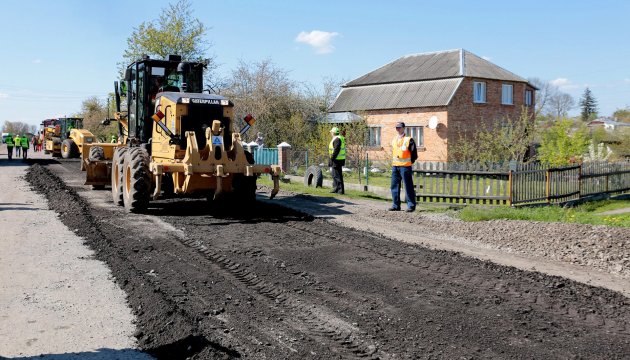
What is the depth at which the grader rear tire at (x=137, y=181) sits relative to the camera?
38.5ft

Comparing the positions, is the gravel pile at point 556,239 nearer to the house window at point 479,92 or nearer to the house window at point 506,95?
the house window at point 479,92

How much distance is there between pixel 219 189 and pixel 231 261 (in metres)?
3.78

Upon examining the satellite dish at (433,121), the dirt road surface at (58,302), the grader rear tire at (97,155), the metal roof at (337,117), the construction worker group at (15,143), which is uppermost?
the metal roof at (337,117)

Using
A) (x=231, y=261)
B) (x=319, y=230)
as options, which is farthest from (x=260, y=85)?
(x=231, y=261)

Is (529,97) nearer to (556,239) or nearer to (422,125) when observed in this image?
(422,125)

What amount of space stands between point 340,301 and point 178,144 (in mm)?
6675

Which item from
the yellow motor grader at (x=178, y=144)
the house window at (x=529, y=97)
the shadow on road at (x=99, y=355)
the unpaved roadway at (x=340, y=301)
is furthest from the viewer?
the house window at (x=529, y=97)

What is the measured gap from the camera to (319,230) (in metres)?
10.3

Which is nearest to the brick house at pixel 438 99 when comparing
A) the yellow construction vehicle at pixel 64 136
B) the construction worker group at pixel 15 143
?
the yellow construction vehicle at pixel 64 136

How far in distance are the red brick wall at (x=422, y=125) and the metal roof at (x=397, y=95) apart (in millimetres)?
412

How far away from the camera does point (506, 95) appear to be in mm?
36625

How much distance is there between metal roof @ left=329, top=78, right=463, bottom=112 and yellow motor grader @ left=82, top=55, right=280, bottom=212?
2231 cm

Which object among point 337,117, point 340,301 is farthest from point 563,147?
point 340,301

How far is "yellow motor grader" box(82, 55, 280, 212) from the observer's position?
11438 millimetres
